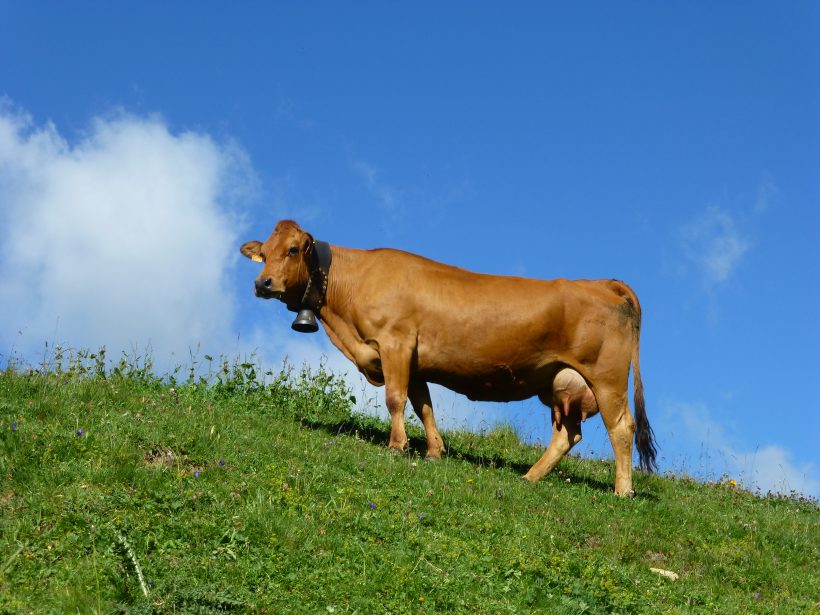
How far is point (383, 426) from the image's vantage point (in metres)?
15.4

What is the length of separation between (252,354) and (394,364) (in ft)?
11.1

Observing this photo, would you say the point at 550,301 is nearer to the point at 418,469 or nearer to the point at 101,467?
the point at 418,469

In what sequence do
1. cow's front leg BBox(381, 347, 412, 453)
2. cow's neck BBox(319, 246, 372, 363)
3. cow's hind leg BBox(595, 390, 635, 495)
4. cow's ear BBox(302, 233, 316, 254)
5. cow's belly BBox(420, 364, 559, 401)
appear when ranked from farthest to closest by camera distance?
1. cow's ear BBox(302, 233, 316, 254)
2. cow's neck BBox(319, 246, 372, 363)
3. cow's belly BBox(420, 364, 559, 401)
4. cow's hind leg BBox(595, 390, 635, 495)
5. cow's front leg BBox(381, 347, 412, 453)

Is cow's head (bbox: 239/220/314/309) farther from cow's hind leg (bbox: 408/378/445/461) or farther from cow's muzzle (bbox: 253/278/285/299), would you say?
cow's hind leg (bbox: 408/378/445/461)

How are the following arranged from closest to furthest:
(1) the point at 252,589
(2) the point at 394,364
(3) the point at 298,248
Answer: (1) the point at 252,589, (2) the point at 394,364, (3) the point at 298,248

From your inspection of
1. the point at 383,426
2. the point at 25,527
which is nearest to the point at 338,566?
the point at 25,527

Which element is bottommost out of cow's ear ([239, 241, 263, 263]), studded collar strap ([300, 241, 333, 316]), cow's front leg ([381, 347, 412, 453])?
cow's front leg ([381, 347, 412, 453])

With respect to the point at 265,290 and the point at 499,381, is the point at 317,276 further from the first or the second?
the point at 499,381

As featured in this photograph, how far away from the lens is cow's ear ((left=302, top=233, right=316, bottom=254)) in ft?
45.0

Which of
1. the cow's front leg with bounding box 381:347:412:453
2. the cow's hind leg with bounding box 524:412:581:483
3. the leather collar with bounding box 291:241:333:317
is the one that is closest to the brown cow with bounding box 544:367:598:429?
the cow's hind leg with bounding box 524:412:581:483

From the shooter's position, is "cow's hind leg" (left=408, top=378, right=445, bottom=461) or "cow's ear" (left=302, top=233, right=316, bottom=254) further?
"cow's ear" (left=302, top=233, right=316, bottom=254)

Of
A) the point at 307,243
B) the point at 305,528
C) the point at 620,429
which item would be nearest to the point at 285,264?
the point at 307,243

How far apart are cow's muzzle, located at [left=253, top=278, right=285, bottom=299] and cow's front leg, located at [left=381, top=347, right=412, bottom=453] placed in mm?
1919

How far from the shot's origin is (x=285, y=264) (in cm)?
1360
